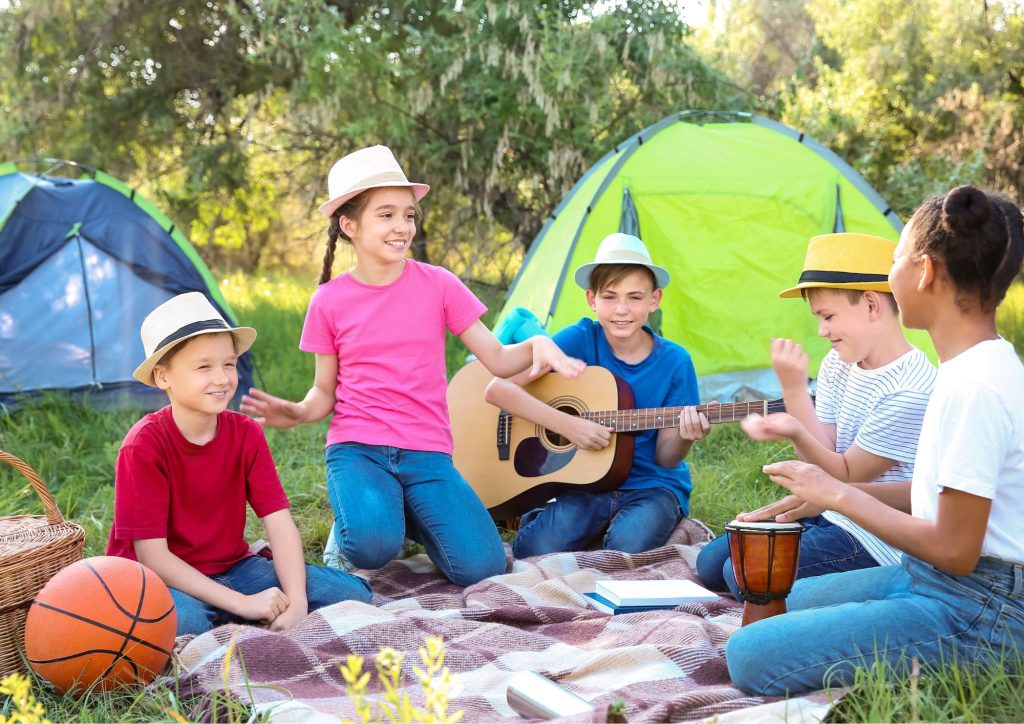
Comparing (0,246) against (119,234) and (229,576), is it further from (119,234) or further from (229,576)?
(229,576)

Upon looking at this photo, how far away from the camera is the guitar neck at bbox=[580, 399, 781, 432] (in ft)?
12.9

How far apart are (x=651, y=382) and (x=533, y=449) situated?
594mm

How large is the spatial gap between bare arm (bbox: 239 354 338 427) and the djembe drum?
5.57ft

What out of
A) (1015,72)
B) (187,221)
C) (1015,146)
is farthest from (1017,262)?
(1015,72)

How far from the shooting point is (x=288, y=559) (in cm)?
346

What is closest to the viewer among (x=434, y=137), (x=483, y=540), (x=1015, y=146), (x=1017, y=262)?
(x=1017, y=262)

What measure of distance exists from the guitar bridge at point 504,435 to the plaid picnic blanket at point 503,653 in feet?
2.68

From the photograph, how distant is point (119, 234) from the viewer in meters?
6.68

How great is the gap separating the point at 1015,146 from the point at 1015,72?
1620 millimetres

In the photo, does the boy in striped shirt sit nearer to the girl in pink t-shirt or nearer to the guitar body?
the guitar body

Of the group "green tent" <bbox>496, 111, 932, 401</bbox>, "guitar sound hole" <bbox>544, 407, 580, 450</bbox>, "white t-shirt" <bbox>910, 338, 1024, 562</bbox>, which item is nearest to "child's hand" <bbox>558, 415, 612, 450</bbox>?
"guitar sound hole" <bbox>544, 407, 580, 450</bbox>

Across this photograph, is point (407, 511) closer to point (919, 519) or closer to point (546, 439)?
point (546, 439)

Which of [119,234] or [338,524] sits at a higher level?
Answer: [119,234]

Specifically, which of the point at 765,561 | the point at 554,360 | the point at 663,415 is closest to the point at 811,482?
the point at 765,561
